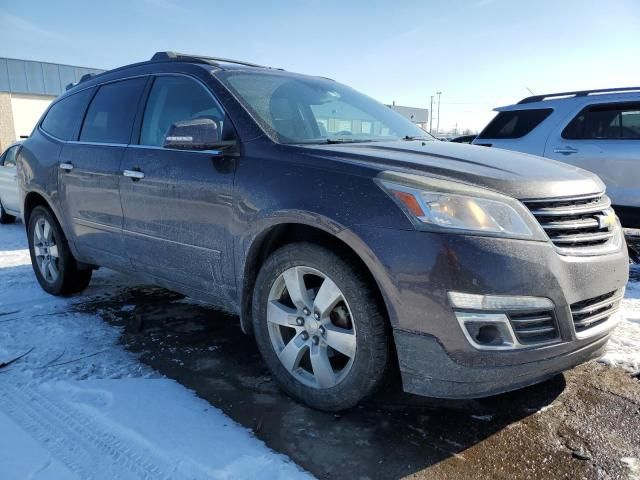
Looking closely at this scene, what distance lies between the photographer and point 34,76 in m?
29.1

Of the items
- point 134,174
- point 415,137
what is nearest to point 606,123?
point 415,137

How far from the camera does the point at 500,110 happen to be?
21.7ft

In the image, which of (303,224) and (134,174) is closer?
(303,224)

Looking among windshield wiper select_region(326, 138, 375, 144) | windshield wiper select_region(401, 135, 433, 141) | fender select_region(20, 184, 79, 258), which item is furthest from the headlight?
fender select_region(20, 184, 79, 258)

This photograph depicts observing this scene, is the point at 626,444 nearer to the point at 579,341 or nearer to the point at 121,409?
the point at 579,341

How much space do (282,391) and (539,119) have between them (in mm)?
5206

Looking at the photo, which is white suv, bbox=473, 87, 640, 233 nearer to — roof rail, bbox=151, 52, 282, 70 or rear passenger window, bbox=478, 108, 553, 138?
rear passenger window, bbox=478, 108, 553, 138

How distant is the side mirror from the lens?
8.59 feet

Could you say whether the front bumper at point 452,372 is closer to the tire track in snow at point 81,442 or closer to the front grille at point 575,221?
the front grille at point 575,221

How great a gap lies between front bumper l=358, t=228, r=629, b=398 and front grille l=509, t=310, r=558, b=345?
0.04m

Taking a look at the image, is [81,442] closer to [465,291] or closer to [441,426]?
[441,426]

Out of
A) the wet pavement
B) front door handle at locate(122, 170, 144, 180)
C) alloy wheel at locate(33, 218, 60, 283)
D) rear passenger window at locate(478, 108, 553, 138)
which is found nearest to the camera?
the wet pavement

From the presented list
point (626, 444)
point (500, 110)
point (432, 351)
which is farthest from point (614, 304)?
point (500, 110)

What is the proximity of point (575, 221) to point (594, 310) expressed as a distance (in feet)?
1.33
